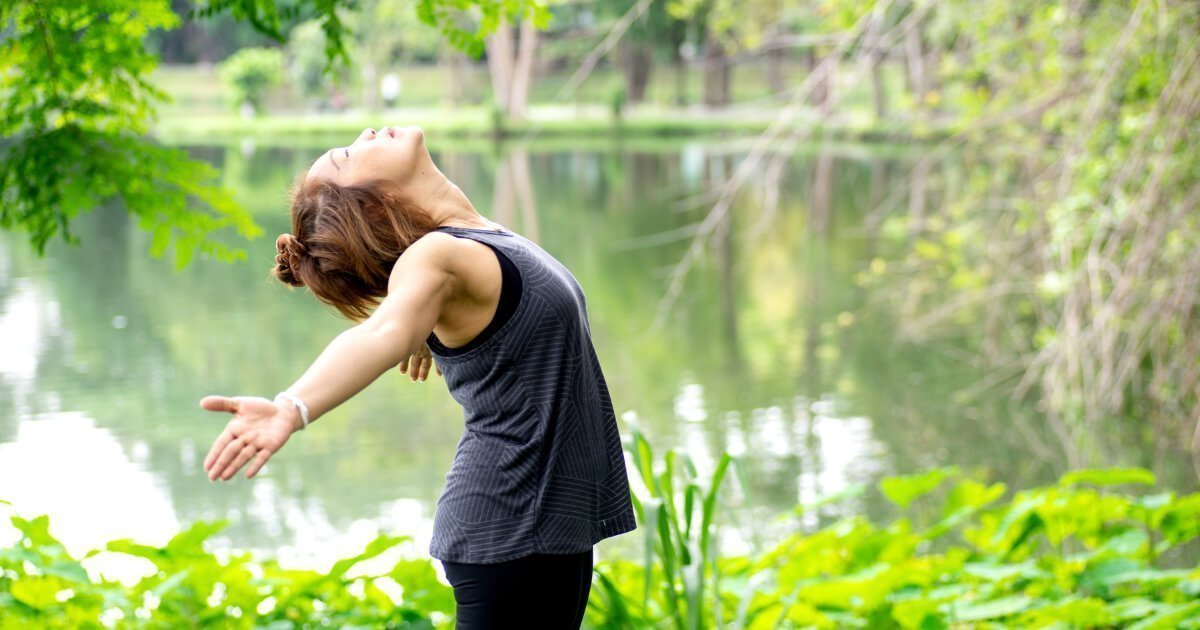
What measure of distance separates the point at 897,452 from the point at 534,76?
38.5 m

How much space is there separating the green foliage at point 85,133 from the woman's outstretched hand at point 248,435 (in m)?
1.43

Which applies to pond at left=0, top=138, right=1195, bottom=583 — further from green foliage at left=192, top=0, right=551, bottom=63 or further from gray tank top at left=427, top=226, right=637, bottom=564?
green foliage at left=192, top=0, right=551, bottom=63

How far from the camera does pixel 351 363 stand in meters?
1.38

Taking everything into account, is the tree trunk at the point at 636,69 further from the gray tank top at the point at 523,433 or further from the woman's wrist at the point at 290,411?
the woman's wrist at the point at 290,411

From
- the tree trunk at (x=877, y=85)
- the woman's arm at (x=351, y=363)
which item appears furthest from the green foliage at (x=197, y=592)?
the tree trunk at (x=877, y=85)

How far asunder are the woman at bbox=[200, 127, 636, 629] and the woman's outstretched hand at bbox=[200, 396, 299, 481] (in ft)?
0.94

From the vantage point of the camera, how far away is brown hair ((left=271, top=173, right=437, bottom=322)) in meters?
1.60

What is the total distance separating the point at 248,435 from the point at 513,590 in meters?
0.46

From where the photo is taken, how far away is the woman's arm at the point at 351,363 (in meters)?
1.31

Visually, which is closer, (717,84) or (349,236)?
(349,236)

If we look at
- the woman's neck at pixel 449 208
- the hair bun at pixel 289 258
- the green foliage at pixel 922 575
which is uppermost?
the woman's neck at pixel 449 208

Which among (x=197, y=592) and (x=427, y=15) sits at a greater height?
(x=427, y=15)

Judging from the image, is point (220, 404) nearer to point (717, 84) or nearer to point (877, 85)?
point (877, 85)

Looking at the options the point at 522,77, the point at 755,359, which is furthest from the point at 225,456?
the point at 522,77
